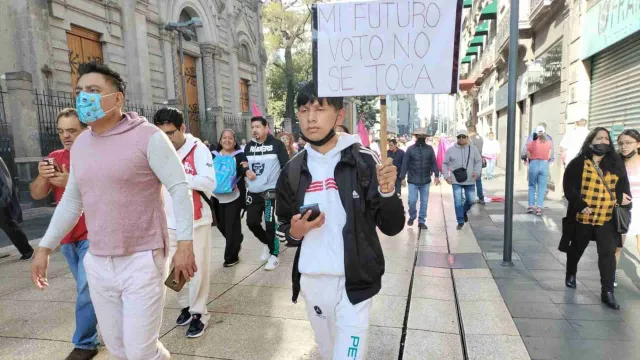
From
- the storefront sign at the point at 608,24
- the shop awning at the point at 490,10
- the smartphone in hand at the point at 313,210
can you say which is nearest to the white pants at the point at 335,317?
the smartphone in hand at the point at 313,210

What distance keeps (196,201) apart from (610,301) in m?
3.90

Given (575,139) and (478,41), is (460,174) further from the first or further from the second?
(478,41)

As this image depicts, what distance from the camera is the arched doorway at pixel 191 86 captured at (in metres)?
19.8

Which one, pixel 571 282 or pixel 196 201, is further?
pixel 571 282

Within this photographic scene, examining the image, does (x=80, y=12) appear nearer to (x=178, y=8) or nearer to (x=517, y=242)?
(x=178, y=8)

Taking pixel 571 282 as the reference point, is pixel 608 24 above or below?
above

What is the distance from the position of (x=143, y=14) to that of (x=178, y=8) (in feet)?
7.97

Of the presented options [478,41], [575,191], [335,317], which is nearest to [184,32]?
[575,191]

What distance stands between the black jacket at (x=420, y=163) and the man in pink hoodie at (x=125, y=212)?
235 inches

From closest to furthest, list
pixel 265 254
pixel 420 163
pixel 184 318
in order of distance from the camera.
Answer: pixel 184 318 → pixel 265 254 → pixel 420 163

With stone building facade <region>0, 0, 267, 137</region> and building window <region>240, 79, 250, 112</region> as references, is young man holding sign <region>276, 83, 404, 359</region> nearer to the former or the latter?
stone building facade <region>0, 0, 267, 137</region>

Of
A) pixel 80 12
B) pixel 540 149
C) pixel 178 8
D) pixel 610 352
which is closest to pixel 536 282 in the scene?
pixel 610 352

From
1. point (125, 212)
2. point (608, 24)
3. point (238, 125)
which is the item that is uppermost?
point (608, 24)

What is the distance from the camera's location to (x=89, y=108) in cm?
222
